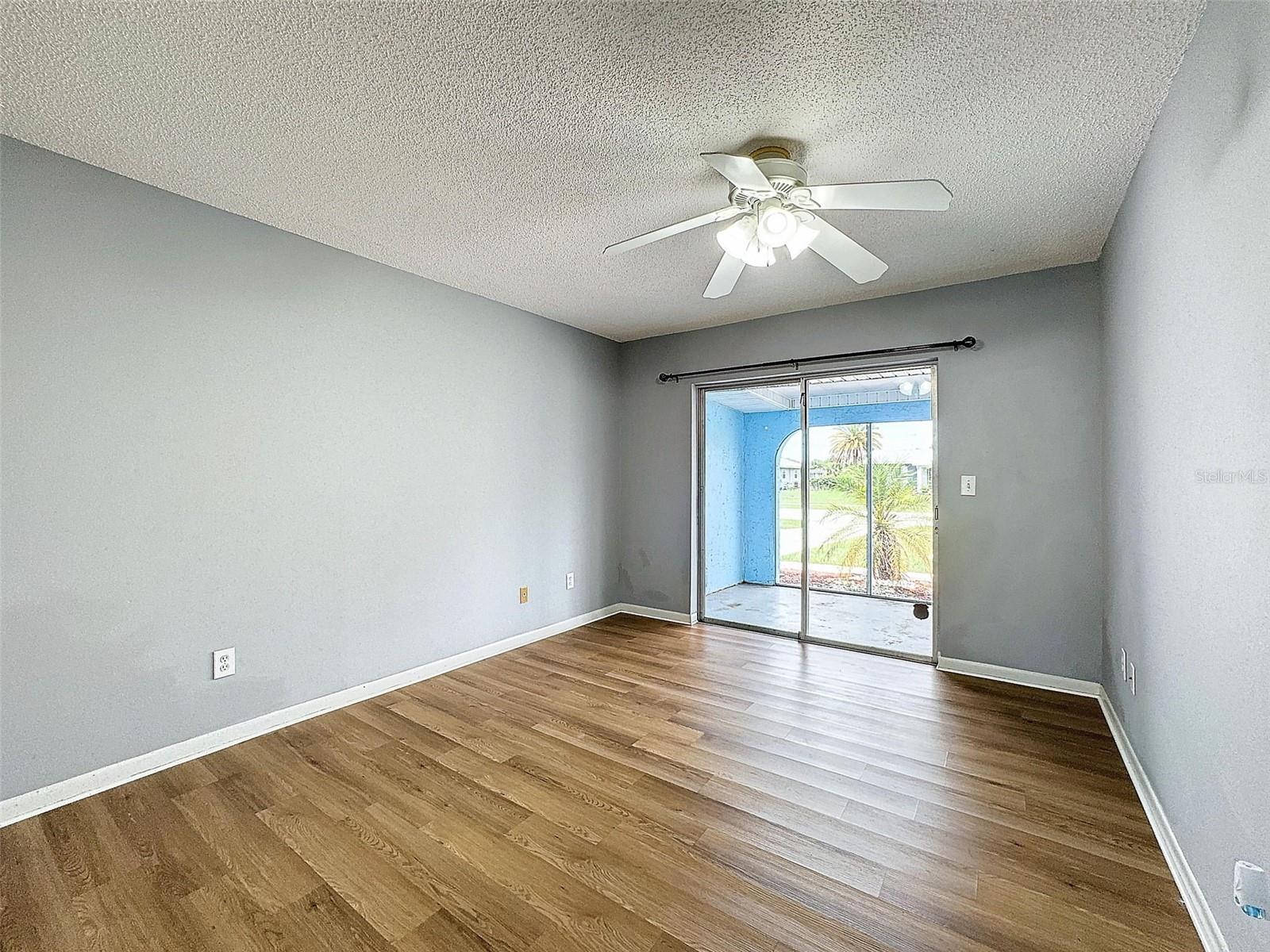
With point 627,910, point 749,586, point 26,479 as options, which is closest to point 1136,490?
point 627,910

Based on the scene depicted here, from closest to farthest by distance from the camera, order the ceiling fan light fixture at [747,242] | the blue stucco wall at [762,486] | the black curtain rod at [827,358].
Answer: the ceiling fan light fixture at [747,242] → the black curtain rod at [827,358] → the blue stucco wall at [762,486]

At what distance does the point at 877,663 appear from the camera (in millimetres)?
3666

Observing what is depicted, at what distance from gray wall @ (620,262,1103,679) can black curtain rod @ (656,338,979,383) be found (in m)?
0.06

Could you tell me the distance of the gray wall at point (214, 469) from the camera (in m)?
2.07

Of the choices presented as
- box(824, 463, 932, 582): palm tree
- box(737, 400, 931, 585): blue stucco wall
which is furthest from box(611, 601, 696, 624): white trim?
box(824, 463, 932, 582): palm tree

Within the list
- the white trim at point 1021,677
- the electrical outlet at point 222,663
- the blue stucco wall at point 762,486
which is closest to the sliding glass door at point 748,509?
the blue stucco wall at point 762,486

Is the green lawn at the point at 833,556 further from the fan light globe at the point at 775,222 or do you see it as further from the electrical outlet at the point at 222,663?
the electrical outlet at the point at 222,663

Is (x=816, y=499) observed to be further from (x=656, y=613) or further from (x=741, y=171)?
(x=741, y=171)

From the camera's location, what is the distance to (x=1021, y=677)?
3344 millimetres

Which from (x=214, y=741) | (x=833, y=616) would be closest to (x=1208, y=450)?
(x=833, y=616)

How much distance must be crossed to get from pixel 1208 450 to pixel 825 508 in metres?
2.74

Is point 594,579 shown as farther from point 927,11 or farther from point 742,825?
point 927,11

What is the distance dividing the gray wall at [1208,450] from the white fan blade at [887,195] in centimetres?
62

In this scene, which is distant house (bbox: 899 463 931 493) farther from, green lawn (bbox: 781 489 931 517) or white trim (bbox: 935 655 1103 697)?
white trim (bbox: 935 655 1103 697)
